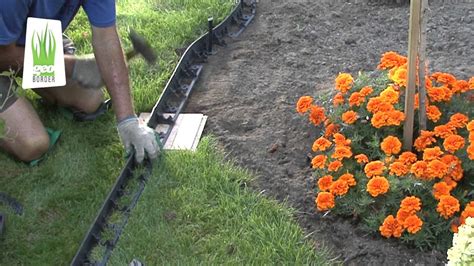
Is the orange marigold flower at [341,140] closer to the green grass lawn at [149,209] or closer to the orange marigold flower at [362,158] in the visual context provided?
the orange marigold flower at [362,158]

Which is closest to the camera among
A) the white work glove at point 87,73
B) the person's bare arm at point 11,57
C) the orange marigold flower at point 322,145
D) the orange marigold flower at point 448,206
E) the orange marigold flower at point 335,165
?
the orange marigold flower at point 448,206

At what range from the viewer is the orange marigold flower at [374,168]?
2.91m

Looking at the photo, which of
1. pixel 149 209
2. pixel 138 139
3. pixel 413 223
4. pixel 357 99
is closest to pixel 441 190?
pixel 413 223

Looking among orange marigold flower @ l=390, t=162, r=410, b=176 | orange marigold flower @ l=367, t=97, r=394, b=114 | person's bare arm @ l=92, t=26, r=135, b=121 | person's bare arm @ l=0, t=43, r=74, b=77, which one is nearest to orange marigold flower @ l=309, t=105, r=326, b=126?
orange marigold flower @ l=367, t=97, r=394, b=114

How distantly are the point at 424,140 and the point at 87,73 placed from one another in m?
1.98

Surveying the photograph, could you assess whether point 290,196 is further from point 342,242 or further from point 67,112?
point 67,112

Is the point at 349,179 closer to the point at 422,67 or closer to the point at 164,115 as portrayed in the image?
the point at 422,67

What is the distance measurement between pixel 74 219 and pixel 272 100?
1.34m

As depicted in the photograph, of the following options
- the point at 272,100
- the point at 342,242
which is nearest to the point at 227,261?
the point at 342,242

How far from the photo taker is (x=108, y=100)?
414cm

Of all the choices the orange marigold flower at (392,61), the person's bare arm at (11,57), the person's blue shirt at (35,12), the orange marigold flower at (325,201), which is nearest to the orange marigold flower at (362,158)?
the orange marigold flower at (325,201)

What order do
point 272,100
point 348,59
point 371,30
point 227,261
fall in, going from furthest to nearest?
point 371,30, point 348,59, point 272,100, point 227,261

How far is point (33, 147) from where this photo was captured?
3.64m

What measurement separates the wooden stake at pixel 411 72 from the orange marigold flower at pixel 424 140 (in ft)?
0.16
